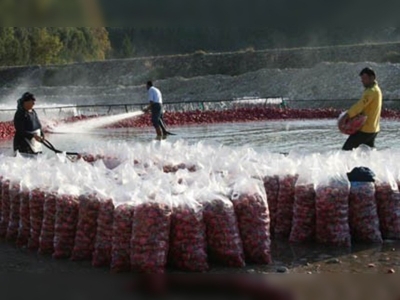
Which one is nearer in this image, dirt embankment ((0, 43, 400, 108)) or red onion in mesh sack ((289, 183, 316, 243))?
red onion in mesh sack ((289, 183, 316, 243))

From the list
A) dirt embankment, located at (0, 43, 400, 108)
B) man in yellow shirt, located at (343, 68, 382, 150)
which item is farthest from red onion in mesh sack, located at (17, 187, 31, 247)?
dirt embankment, located at (0, 43, 400, 108)

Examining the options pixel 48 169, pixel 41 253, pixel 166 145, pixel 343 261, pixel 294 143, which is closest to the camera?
pixel 343 261

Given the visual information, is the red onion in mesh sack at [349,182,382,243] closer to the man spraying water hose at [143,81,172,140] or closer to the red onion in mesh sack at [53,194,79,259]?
the red onion in mesh sack at [53,194,79,259]

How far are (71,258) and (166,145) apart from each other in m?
2.96

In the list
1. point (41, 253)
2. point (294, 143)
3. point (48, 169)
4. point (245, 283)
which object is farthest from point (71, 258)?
point (294, 143)

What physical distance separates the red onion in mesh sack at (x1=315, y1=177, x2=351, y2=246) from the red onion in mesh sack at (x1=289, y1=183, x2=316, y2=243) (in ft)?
0.31

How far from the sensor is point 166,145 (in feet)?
25.7

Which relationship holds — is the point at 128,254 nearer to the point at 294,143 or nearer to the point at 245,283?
the point at 245,283

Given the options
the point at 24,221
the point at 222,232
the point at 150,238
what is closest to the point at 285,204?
the point at 222,232

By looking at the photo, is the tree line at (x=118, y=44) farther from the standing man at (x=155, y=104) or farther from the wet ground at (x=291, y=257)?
the wet ground at (x=291, y=257)

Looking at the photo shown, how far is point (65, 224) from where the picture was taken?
17.0 feet

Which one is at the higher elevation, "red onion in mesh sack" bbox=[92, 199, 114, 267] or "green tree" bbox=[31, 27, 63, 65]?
"green tree" bbox=[31, 27, 63, 65]

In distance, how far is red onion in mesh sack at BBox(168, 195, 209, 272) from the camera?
4.60m

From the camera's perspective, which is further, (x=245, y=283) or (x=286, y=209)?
(x=286, y=209)
